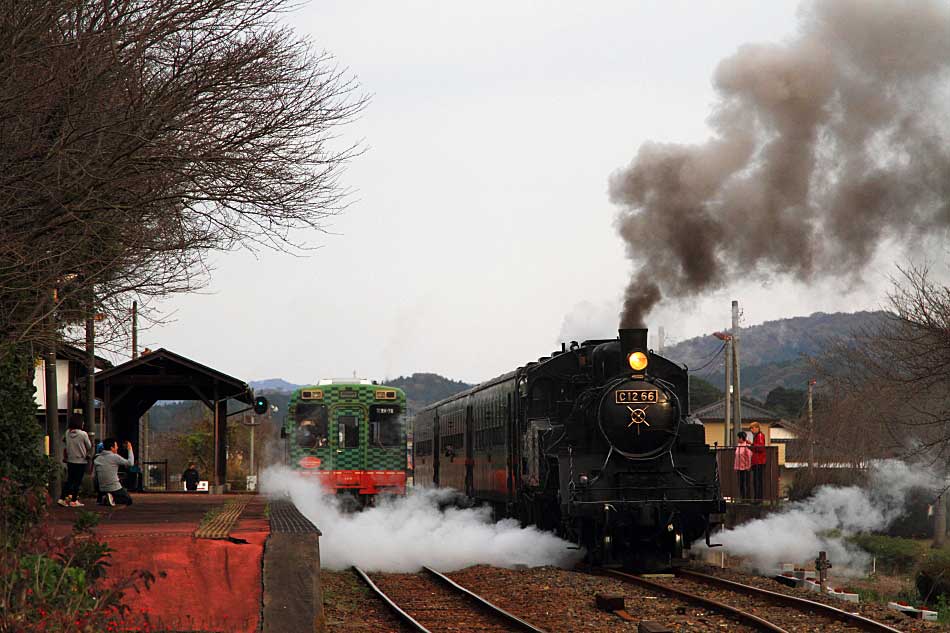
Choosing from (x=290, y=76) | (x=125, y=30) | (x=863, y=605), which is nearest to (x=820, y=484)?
(x=863, y=605)

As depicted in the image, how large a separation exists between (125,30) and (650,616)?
8.18 meters

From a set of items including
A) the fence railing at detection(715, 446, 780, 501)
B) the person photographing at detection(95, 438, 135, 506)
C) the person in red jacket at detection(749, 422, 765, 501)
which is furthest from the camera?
the fence railing at detection(715, 446, 780, 501)

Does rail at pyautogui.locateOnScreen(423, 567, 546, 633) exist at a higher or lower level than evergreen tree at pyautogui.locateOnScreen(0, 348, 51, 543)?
lower

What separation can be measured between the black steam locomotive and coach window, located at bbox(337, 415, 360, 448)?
7782mm

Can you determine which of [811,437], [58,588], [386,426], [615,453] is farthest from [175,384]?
[811,437]

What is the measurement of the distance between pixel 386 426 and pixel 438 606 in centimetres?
1319

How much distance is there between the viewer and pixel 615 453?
16969 mm

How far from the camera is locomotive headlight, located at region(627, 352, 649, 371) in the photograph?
55.3 ft

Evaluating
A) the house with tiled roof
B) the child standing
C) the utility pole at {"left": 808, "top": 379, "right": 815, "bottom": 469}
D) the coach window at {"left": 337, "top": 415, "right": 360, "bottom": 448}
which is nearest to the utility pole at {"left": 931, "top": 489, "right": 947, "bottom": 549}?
the utility pole at {"left": 808, "top": 379, "right": 815, "bottom": 469}

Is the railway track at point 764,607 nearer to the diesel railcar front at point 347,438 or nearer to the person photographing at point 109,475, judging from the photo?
the person photographing at point 109,475

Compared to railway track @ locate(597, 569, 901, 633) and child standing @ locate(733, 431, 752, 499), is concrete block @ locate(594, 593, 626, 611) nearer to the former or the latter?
railway track @ locate(597, 569, 901, 633)

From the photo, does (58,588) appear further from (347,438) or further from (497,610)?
(347,438)

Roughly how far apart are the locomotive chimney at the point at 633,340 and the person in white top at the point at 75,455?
8.43 meters

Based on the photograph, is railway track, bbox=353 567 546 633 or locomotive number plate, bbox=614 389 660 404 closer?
railway track, bbox=353 567 546 633
